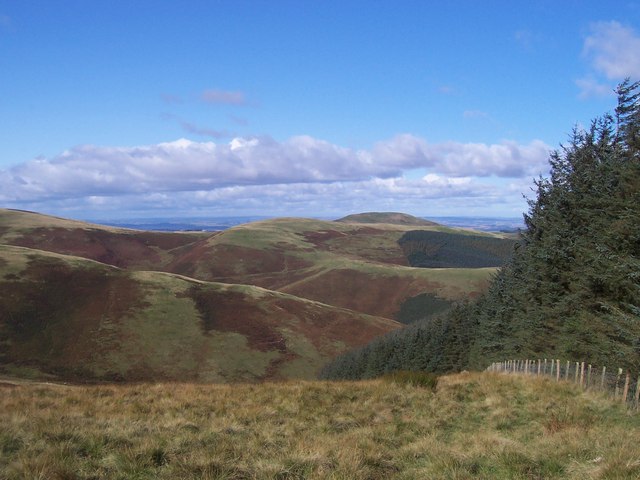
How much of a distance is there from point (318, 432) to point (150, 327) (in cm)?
7812

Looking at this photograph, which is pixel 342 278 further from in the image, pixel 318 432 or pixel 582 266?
pixel 318 432

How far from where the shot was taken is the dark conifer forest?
817 inches

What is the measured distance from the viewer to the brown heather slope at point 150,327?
70.9 meters

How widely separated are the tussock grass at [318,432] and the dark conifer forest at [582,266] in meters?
8.17

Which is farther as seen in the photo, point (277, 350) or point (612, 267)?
point (277, 350)

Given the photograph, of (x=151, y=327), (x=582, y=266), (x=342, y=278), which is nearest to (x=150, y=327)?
(x=151, y=327)

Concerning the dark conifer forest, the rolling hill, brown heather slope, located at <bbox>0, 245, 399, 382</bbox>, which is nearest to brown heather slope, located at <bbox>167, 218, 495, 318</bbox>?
the rolling hill

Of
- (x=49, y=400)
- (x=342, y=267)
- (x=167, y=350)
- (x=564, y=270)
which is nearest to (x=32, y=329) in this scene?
(x=167, y=350)

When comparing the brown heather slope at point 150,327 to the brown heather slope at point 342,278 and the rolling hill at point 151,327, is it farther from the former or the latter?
the brown heather slope at point 342,278

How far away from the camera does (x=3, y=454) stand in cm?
772

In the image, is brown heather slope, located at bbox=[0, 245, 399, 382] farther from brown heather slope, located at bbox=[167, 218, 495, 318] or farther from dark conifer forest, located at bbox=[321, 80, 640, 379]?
dark conifer forest, located at bbox=[321, 80, 640, 379]

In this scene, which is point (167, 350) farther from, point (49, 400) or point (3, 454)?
point (3, 454)

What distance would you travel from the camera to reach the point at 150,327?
81.9m

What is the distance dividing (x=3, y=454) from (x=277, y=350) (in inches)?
3054
